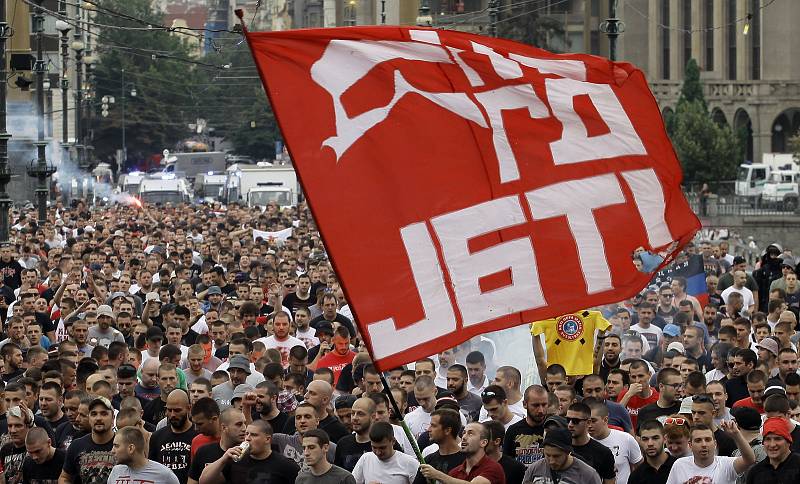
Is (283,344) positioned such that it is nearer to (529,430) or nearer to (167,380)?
(167,380)

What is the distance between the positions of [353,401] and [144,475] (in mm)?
2337

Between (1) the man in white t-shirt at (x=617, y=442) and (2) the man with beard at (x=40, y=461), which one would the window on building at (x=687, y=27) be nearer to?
(1) the man in white t-shirt at (x=617, y=442)

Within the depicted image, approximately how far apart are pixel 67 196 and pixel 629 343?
55034mm

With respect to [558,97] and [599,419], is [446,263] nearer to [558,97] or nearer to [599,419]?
[558,97]

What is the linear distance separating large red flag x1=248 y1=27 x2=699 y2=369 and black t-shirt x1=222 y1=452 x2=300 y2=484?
1.96 meters

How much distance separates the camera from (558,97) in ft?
Result: 32.5

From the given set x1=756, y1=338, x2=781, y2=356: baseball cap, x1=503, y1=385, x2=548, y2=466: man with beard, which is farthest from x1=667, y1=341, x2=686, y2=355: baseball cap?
x1=503, y1=385, x2=548, y2=466: man with beard

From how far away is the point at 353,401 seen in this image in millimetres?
12594

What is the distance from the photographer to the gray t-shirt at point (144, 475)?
10562 millimetres

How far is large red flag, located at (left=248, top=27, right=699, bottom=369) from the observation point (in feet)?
29.6

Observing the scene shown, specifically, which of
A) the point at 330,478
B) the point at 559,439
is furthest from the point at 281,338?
the point at 559,439

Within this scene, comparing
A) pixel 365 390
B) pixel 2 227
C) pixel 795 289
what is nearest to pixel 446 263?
pixel 365 390

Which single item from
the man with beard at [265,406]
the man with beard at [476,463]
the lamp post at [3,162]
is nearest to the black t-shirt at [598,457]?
the man with beard at [476,463]

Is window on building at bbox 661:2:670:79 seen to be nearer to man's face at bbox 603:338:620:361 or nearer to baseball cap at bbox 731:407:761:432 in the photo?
man's face at bbox 603:338:620:361
